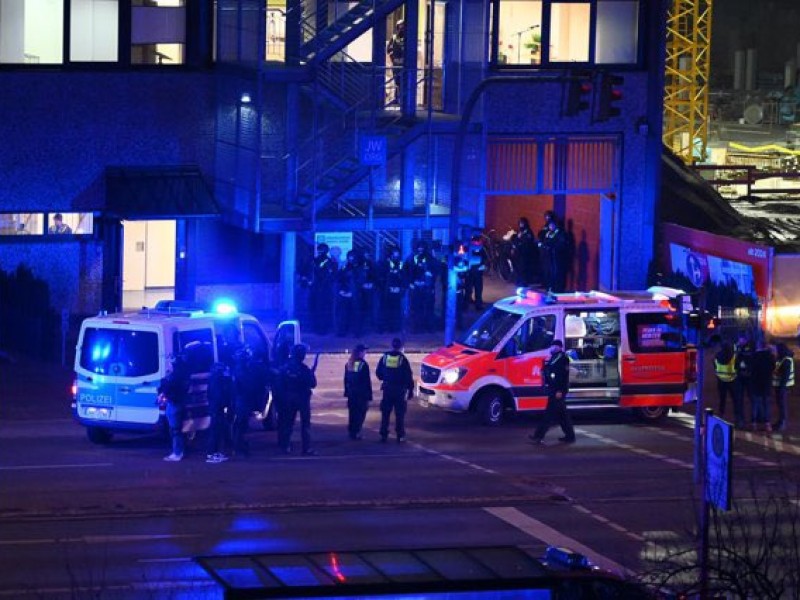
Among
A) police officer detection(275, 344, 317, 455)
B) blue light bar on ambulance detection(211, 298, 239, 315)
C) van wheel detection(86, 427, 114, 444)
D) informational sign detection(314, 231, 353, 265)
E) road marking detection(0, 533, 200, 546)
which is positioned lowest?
road marking detection(0, 533, 200, 546)

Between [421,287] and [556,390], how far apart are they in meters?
10.3

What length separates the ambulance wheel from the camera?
26500 millimetres

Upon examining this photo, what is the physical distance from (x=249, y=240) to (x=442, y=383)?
11.2 m

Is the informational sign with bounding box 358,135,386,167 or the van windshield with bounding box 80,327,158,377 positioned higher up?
the informational sign with bounding box 358,135,386,167

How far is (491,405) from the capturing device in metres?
26.5

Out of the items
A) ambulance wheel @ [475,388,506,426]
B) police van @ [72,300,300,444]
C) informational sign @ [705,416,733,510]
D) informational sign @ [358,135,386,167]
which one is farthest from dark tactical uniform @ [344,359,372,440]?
informational sign @ [705,416,733,510]

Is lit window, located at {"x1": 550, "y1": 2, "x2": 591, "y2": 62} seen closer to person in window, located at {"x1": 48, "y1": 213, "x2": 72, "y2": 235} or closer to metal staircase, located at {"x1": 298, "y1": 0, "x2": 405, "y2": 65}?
metal staircase, located at {"x1": 298, "y1": 0, "x2": 405, "y2": 65}

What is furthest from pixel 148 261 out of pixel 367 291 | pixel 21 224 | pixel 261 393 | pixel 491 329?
pixel 261 393

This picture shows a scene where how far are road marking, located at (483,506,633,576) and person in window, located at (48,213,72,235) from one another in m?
16.8

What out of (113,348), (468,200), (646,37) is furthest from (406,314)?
(113,348)

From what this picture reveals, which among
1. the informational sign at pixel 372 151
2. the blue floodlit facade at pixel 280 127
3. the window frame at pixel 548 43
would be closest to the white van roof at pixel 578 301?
the blue floodlit facade at pixel 280 127

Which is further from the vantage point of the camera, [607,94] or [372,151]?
[372,151]

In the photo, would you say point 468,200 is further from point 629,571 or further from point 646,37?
point 629,571

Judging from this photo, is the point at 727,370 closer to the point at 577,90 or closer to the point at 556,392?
the point at 556,392
